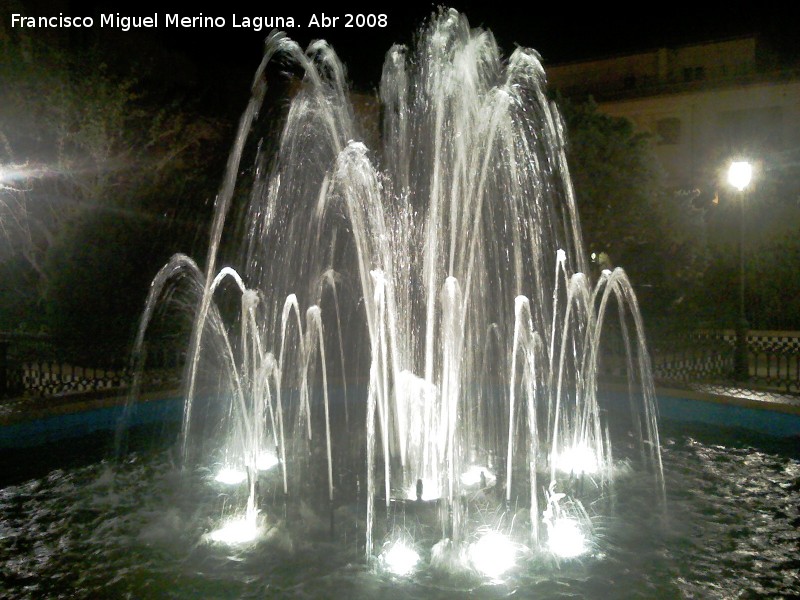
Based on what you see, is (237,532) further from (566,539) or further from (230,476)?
(566,539)

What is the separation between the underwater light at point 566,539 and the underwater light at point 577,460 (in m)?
1.33

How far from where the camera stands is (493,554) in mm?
5590

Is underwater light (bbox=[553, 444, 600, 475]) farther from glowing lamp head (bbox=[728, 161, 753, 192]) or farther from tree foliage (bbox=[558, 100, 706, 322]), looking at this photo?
tree foliage (bbox=[558, 100, 706, 322])

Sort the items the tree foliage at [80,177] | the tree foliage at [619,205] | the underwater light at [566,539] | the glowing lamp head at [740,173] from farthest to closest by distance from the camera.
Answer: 1. the tree foliage at [619,205]
2. the tree foliage at [80,177]
3. the glowing lamp head at [740,173]
4. the underwater light at [566,539]

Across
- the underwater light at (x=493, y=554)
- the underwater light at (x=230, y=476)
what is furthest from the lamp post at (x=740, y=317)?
the underwater light at (x=230, y=476)

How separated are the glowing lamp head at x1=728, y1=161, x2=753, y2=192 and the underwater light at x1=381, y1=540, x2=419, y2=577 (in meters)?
9.11

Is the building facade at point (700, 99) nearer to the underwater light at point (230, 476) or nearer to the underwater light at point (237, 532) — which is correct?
the underwater light at point (230, 476)

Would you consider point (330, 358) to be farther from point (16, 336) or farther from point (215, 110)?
point (215, 110)

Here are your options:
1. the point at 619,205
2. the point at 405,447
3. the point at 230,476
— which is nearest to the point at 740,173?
the point at 619,205

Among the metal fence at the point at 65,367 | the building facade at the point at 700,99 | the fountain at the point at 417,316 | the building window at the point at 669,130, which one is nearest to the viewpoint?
the fountain at the point at 417,316

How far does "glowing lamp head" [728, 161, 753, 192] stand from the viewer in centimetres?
1157

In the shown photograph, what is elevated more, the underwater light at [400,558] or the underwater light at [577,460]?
the underwater light at [577,460]

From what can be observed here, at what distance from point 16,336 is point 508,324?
30.8 feet

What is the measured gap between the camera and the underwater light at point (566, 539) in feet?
18.6
